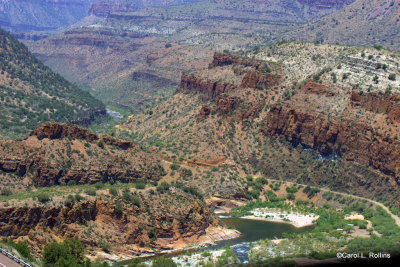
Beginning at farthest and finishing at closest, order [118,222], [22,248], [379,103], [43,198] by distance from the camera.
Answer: [379,103] < [118,222] < [43,198] < [22,248]

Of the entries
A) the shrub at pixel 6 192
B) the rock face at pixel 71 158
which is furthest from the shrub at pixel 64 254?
the rock face at pixel 71 158

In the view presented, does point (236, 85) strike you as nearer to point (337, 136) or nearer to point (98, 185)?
point (337, 136)

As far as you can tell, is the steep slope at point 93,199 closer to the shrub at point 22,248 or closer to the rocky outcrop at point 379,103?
the shrub at point 22,248

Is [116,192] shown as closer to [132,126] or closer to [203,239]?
[203,239]

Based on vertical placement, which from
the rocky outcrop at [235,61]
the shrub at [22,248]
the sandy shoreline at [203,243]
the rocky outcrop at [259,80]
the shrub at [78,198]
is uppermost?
the rocky outcrop at [235,61]

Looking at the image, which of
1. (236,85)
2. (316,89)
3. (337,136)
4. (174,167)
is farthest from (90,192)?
(236,85)
